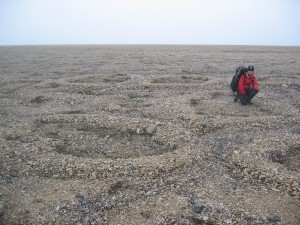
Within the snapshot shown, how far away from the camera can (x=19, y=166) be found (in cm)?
741

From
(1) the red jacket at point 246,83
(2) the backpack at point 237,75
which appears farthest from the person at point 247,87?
(2) the backpack at point 237,75

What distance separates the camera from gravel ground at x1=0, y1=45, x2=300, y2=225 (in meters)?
5.71

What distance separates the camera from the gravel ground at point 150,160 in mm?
5711

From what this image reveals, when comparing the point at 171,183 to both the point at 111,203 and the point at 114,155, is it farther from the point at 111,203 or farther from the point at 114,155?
the point at 114,155

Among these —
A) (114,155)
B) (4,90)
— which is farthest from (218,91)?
(4,90)

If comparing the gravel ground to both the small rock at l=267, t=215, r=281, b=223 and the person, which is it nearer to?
the small rock at l=267, t=215, r=281, b=223

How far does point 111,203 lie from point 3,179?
9.68 feet

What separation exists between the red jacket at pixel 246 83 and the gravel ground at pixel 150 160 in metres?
0.90

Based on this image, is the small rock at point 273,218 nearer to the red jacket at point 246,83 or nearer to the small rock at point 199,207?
the small rock at point 199,207

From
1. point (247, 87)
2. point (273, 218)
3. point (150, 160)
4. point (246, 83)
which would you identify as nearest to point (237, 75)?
point (246, 83)

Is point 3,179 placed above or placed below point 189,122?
below

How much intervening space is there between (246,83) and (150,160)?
6.81 metres

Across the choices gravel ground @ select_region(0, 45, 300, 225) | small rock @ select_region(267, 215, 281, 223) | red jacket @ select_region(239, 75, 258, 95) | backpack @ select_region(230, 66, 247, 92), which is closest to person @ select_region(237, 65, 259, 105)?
red jacket @ select_region(239, 75, 258, 95)

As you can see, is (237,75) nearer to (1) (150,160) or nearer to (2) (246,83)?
(2) (246,83)
